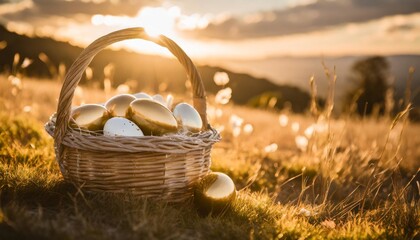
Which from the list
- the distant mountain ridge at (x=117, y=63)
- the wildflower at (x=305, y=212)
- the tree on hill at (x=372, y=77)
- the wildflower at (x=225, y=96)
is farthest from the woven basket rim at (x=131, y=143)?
the tree on hill at (x=372, y=77)

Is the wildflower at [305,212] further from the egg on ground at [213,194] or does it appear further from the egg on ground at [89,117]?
the egg on ground at [89,117]

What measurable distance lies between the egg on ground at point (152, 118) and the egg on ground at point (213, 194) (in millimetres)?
436

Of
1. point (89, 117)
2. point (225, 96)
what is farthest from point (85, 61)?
point (225, 96)

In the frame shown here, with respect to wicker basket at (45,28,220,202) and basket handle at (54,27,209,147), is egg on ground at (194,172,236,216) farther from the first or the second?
basket handle at (54,27,209,147)

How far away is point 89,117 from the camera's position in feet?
9.20

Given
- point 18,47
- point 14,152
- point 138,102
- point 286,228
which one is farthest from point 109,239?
point 18,47

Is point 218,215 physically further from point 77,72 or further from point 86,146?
point 77,72

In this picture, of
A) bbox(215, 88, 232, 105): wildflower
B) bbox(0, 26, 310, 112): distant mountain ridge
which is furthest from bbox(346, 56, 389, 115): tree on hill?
bbox(215, 88, 232, 105): wildflower

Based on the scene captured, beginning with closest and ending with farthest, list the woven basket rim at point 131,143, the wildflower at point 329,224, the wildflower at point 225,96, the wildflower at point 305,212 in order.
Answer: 1. the woven basket rim at point 131,143
2. the wildflower at point 329,224
3. the wildflower at point 305,212
4. the wildflower at point 225,96

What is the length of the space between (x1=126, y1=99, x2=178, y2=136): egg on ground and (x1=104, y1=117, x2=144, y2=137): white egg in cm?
8

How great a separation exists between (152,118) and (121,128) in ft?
0.74

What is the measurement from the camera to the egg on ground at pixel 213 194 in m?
2.76

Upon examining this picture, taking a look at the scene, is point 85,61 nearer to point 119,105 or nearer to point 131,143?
point 119,105

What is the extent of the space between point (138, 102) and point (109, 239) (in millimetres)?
1001
